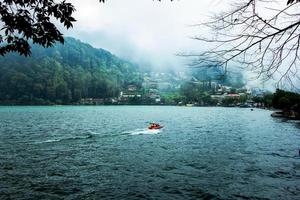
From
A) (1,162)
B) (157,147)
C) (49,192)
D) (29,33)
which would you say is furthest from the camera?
(157,147)

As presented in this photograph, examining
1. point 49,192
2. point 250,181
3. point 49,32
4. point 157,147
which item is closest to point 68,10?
point 49,32

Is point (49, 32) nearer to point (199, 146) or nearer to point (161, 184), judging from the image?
point (161, 184)

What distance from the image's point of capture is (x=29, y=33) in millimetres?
8117

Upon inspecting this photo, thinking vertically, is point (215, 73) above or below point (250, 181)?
above

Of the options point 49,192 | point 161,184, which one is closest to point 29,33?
point 49,192

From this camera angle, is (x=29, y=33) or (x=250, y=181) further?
(x=250, y=181)

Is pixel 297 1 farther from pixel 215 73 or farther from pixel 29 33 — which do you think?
pixel 29 33

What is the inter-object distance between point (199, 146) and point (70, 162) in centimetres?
2027

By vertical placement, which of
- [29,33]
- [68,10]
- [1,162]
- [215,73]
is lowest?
[1,162]

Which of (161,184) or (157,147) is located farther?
(157,147)

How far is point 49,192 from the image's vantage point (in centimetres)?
2206

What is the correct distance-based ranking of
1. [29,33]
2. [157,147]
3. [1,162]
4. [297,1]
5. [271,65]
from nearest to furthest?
[297,1] → [271,65] → [29,33] → [1,162] → [157,147]

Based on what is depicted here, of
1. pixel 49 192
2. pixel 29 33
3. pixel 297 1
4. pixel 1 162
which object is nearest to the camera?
pixel 297 1

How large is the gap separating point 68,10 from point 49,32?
2.53 ft
